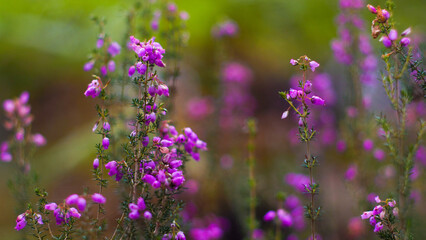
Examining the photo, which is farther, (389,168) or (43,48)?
(43,48)

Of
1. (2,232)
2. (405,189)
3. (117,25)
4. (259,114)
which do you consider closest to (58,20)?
(117,25)

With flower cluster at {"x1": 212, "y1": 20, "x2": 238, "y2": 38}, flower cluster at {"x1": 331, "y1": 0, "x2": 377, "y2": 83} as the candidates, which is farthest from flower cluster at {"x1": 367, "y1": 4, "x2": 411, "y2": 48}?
flower cluster at {"x1": 212, "y1": 20, "x2": 238, "y2": 38}

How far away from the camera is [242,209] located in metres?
3.25

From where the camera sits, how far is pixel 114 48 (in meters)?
2.09

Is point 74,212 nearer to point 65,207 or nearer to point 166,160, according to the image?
point 65,207

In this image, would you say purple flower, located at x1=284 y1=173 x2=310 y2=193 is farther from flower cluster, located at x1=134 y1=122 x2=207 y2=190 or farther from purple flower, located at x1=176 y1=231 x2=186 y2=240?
purple flower, located at x1=176 y1=231 x2=186 y2=240

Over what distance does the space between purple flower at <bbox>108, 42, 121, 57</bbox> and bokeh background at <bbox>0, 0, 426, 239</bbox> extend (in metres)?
2.86

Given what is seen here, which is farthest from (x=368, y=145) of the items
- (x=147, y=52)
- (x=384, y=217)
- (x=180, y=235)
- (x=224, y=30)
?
(x=147, y=52)

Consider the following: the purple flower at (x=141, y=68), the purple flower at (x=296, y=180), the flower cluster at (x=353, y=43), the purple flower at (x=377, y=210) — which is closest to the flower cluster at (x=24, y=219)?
the purple flower at (x=141, y=68)

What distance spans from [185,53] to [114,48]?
4.26m

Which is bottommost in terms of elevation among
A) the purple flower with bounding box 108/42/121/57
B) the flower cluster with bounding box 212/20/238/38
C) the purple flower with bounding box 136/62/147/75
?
the purple flower with bounding box 136/62/147/75

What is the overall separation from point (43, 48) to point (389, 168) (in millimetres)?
5499

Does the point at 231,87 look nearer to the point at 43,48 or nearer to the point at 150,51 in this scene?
the point at 150,51

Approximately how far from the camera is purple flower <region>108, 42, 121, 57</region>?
6.80 feet
